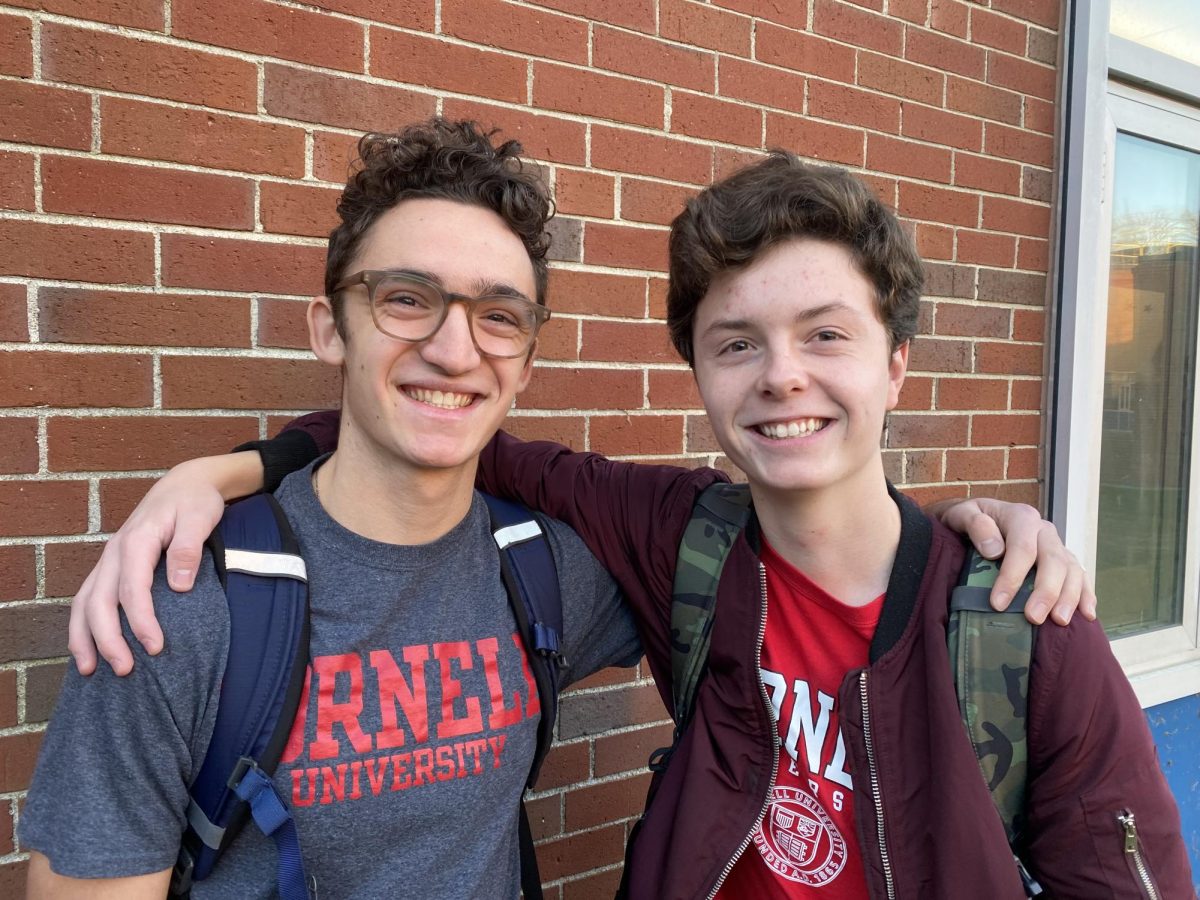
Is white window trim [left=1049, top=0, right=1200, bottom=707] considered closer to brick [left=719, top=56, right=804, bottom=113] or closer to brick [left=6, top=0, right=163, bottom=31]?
brick [left=719, top=56, right=804, bottom=113]

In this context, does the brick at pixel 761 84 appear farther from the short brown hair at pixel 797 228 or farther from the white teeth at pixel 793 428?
the white teeth at pixel 793 428

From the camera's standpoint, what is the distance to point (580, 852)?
272 cm

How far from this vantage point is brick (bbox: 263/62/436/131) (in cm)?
216

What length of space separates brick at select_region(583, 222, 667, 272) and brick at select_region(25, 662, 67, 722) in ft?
5.47

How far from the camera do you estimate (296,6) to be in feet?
7.12

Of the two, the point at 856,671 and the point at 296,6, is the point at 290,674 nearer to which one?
the point at 856,671

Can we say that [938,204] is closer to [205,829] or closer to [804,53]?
[804,53]

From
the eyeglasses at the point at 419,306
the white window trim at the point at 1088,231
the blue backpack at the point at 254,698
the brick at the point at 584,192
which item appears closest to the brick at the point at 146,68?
the eyeglasses at the point at 419,306

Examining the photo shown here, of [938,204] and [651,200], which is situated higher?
[938,204]

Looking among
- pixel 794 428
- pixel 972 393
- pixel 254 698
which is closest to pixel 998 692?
pixel 794 428

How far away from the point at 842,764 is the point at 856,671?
0.18 m

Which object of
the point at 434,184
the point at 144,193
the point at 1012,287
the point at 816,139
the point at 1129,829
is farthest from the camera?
the point at 1012,287

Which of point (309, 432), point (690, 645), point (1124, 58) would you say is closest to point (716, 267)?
point (690, 645)

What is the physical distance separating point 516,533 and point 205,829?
79cm
